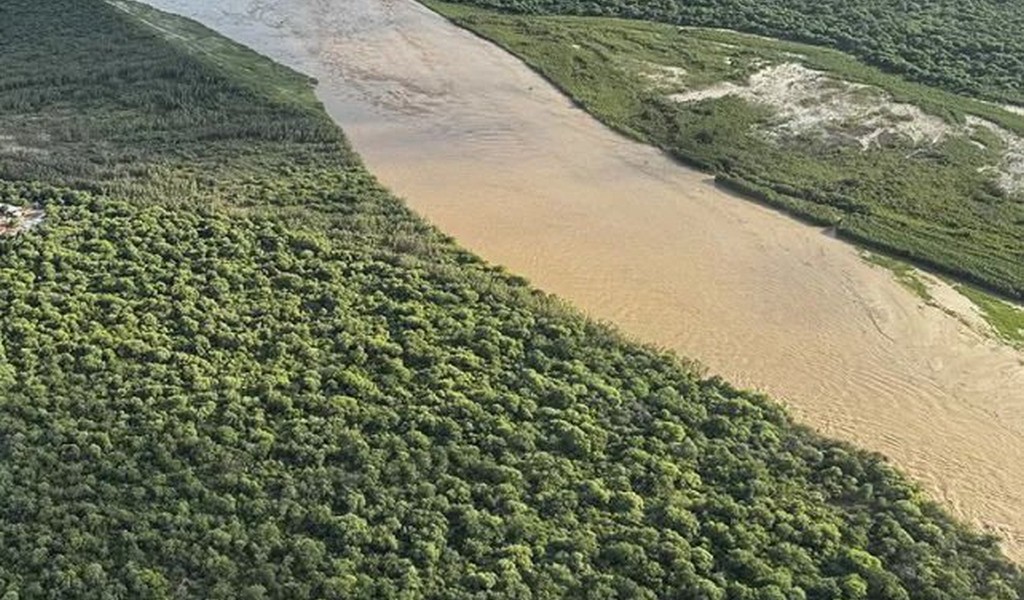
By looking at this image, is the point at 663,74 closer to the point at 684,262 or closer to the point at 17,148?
the point at 684,262

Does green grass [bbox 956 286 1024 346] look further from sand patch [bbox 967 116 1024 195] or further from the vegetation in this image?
sand patch [bbox 967 116 1024 195]

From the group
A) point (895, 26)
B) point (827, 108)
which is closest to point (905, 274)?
point (827, 108)

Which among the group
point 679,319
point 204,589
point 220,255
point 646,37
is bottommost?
point 204,589

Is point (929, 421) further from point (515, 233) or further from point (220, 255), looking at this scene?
point (220, 255)

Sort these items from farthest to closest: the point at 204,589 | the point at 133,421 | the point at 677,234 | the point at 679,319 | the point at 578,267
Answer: the point at 677,234, the point at 578,267, the point at 679,319, the point at 133,421, the point at 204,589

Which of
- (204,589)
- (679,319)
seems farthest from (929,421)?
(204,589)

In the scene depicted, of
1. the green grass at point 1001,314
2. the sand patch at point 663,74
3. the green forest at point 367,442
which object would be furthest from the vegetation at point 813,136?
the green forest at point 367,442

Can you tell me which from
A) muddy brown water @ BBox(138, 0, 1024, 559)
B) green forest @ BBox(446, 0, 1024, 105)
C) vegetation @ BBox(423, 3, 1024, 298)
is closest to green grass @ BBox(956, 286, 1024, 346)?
vegetation @ BBox(423, 3, 1024, 298)
